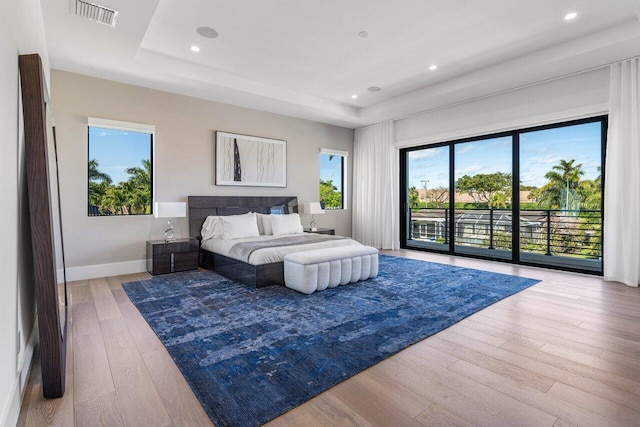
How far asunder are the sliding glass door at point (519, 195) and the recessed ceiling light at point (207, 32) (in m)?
4.51

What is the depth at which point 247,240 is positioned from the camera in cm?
487

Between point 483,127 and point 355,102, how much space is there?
2.35 metres

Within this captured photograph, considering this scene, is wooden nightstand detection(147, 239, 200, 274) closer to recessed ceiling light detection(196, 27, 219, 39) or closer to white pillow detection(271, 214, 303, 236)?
white pillow detection(271, 214, 303, 236)

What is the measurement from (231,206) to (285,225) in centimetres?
100

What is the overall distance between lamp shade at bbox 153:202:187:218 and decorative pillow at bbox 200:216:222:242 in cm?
55

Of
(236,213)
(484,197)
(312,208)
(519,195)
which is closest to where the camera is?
(519,195)

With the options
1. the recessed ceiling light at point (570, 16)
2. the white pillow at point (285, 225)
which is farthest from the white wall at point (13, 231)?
the recessed ceiling light at point (570, 16)

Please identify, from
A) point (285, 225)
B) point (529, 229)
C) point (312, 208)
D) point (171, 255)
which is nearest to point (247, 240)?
point (285, 225)

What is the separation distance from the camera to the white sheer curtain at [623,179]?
4066 mm

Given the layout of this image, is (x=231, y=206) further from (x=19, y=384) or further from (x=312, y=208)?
(x=19, y=384)

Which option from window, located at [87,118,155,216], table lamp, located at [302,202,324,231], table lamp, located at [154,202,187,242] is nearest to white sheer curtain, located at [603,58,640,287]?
table lamp, located at [302,202,324,231]

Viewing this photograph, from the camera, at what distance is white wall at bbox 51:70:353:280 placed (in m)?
4.39

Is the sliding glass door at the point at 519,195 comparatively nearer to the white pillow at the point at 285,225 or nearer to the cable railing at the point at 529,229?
the cable railing at the point at 529,229

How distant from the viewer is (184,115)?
5.31 m
